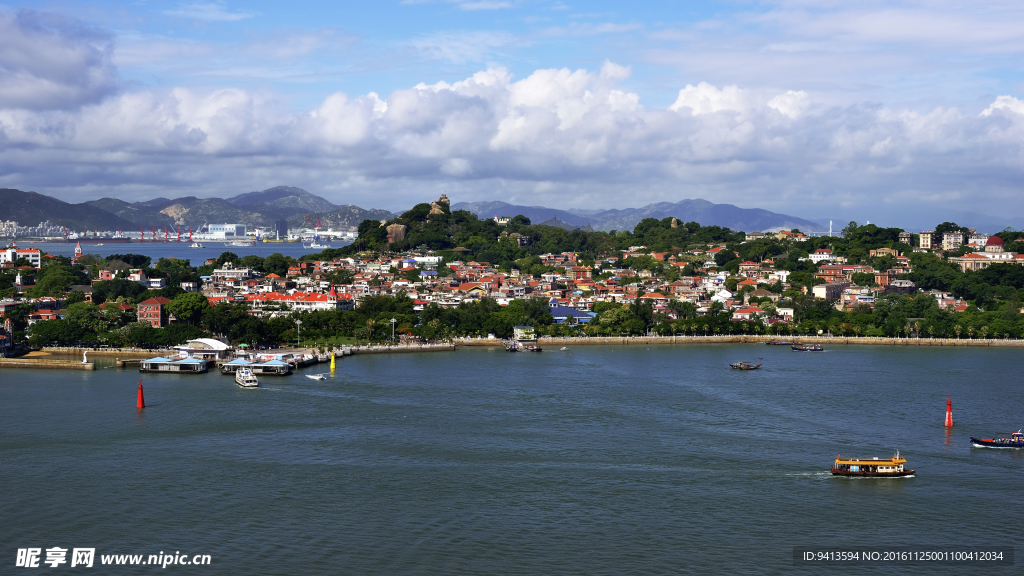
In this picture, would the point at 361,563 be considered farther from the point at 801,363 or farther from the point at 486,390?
the point at 801,363

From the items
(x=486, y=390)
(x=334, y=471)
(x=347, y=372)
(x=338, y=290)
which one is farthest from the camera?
(x=338, y=290)

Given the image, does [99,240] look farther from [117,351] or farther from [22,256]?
[117,351]

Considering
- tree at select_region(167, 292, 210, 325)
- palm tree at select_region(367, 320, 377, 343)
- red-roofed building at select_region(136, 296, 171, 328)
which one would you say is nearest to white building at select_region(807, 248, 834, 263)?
palm tree at select_region(367, 320, 377, 343)

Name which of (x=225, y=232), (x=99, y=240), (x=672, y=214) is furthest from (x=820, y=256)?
(x=672, y=214)

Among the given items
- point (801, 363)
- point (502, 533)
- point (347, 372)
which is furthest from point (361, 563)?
point (801, 363)

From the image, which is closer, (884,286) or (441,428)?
(441,428)
